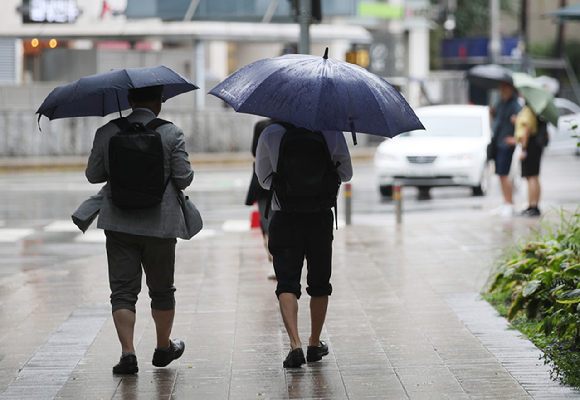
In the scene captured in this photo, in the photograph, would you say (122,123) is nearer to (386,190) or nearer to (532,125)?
(532,125)

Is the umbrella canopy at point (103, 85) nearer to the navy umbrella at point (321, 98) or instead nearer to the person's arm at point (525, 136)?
the navy umbrella at point (321, 98)

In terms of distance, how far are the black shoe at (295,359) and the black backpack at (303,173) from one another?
85 centimetres

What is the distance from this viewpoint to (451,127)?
18500 millimetres

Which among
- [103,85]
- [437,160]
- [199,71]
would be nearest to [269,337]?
[103,85]

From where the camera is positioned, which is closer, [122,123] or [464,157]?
[122,123]

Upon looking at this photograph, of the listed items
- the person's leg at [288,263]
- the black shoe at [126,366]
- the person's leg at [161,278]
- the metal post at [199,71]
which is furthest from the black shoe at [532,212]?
the metal post at [199,71]

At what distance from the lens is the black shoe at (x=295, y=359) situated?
5.50m

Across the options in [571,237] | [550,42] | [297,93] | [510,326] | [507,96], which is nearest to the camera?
[297,93]

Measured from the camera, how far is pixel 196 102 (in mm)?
32031

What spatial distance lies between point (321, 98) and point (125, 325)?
5.81 feet

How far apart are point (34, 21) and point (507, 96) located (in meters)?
23.4

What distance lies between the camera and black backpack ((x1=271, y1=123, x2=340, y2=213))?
5430mm

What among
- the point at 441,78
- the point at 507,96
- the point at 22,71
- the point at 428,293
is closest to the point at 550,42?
the point at 441,78

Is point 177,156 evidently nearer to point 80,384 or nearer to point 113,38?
point 80,384
